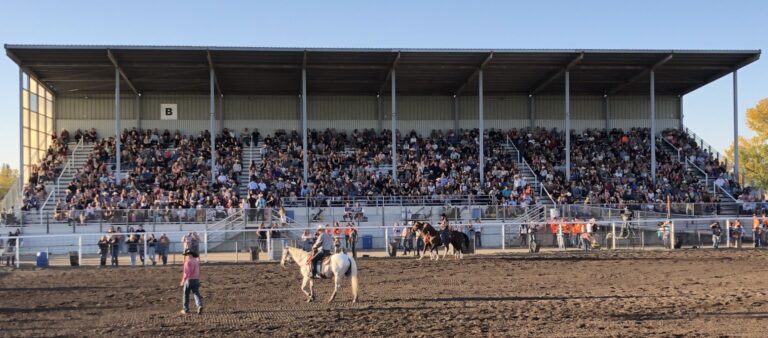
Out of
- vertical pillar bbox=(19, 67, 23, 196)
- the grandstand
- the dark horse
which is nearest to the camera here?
the dark horse

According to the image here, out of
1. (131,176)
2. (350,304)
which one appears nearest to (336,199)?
(131,176)

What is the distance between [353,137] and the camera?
1860 inches

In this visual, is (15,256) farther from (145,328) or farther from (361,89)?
(361,89)

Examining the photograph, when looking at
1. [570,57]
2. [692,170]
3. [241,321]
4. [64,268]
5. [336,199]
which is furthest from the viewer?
[692,170]

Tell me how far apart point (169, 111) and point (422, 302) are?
1431 inches

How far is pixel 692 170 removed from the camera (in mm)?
46250

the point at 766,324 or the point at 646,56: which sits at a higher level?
the point at 646,56

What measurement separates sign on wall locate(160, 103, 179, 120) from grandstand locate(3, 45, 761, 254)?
9cm

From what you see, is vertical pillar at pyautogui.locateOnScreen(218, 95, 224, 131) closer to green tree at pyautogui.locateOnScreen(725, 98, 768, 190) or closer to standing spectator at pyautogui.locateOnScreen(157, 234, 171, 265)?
standing spectator at pyautogui.locateOnScreen(157, 234, 171, 265)

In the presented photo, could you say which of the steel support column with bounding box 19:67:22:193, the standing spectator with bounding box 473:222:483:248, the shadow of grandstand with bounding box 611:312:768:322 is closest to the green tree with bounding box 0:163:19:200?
the steel support column with bounding box 19:67:22:193

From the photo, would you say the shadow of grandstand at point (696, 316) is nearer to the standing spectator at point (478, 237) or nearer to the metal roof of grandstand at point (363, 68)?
the standing spectator at point (478, 237)

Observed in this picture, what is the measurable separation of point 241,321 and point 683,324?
7.76m

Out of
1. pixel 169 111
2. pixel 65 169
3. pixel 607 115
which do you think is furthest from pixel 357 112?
pixel 65 169

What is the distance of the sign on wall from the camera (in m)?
48.1
